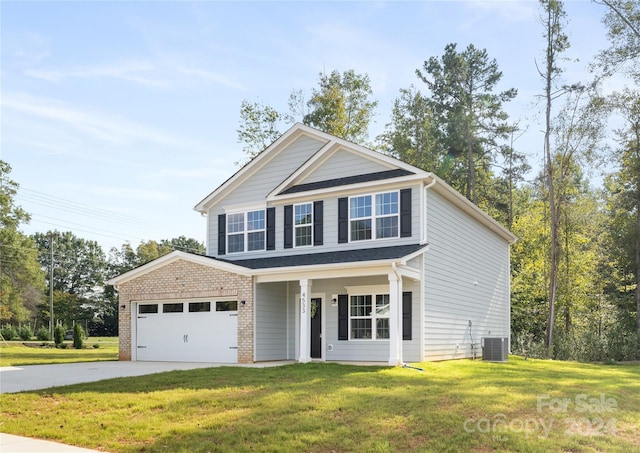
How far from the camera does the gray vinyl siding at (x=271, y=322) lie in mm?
18938

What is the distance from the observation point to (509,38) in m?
20.9

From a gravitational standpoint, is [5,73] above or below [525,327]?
above

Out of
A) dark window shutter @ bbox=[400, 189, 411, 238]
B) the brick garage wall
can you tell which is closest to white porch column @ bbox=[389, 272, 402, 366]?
dark window shutter @ bbox=[400, 189, 411, 238]

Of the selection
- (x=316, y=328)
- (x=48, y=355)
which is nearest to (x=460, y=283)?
(x=316, y=328)

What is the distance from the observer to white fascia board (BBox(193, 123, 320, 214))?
2148 cm

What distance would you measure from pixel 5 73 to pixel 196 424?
11188 mm

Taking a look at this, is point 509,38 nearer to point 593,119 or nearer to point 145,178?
point 593,119

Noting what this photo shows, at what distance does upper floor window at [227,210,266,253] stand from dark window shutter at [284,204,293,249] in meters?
1.00

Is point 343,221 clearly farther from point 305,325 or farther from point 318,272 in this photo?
point 305,325

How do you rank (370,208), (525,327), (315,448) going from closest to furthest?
(315,448) → (370,208) → (525,327)

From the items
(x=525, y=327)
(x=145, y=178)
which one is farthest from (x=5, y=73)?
(x=525, y=327)

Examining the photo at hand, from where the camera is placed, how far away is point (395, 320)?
53.1 feet

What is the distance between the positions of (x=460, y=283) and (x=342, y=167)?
5.62m

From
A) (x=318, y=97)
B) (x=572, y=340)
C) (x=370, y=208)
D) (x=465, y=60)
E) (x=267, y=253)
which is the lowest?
(x=572, y=340)
